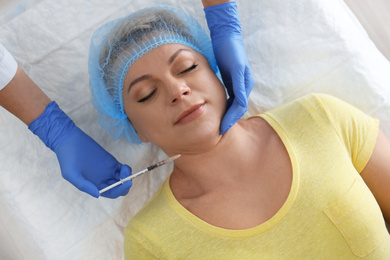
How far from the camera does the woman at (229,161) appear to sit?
1249 millimetres

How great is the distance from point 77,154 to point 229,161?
59 cm

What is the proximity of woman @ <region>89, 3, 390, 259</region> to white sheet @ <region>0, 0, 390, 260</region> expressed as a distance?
27 centimetres

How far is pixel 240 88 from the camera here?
139 cm

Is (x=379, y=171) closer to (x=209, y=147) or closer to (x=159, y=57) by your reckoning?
(x=209, y=147)

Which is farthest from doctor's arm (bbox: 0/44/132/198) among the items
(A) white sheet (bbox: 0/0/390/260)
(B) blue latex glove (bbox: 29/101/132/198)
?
Result: (A) white sheet (bbox: 0/0/390/260)

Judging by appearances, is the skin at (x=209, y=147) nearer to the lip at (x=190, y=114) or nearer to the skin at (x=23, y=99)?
the lip at (x=190, y=114)

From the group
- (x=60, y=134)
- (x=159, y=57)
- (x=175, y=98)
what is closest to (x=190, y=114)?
(x=175, y=98)

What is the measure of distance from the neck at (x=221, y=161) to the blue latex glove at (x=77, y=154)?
0.29 m

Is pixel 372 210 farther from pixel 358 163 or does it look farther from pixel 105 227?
pixel 105 227

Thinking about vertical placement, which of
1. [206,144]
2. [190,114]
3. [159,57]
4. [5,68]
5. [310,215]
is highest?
[5,68]

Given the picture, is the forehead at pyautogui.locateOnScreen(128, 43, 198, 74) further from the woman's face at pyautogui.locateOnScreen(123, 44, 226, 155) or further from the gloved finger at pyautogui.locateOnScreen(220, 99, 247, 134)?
the gloved finger at pyautogui.locateOnScreen(220, 99, 247, 134)

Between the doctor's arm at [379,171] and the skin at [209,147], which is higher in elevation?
the skin at [209,147]

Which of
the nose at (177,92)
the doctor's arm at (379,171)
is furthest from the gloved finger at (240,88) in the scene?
the doctor's arm at (379,171)

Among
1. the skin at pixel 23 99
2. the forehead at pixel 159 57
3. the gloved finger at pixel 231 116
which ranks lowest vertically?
the gloved finger at pixel 231 116
